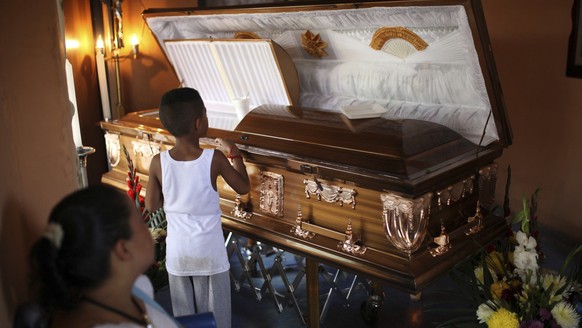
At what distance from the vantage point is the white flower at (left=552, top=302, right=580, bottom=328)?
1.53 m

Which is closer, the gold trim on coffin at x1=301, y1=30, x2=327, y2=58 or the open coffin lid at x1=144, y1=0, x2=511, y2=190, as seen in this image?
the open coffin lid at x1=144, y1=0, x2=511, y2=190

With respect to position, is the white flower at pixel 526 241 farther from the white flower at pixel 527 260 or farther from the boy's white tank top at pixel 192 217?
the boy's white tank top at pixel 192 217

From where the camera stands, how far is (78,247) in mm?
998

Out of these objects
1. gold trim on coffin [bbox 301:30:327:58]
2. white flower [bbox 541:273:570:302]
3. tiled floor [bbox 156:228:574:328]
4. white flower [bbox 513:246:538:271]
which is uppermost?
gold trim on coffin [bbox 301:30:327:58]

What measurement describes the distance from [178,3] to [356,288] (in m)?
2.63

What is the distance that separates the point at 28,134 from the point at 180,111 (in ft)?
2.87

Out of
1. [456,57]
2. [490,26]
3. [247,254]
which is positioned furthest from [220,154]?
[490,26]

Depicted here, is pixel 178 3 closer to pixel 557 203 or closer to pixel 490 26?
pixel 490 26

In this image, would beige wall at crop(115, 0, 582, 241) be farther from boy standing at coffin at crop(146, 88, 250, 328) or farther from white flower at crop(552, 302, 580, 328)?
boy standing at coffin at crop(146, 88, 250, 328)

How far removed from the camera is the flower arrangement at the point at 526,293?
5.09ft

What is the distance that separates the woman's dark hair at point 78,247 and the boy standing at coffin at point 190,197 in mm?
954

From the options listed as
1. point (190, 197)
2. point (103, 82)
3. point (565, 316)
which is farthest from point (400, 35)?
point (103, 82)

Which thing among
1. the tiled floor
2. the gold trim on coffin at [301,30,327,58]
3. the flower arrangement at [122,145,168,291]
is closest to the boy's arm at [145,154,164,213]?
the flower arrangement at [122,145,168,291]

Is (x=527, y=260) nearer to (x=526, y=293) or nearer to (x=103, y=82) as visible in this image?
(x=526, y=293)
